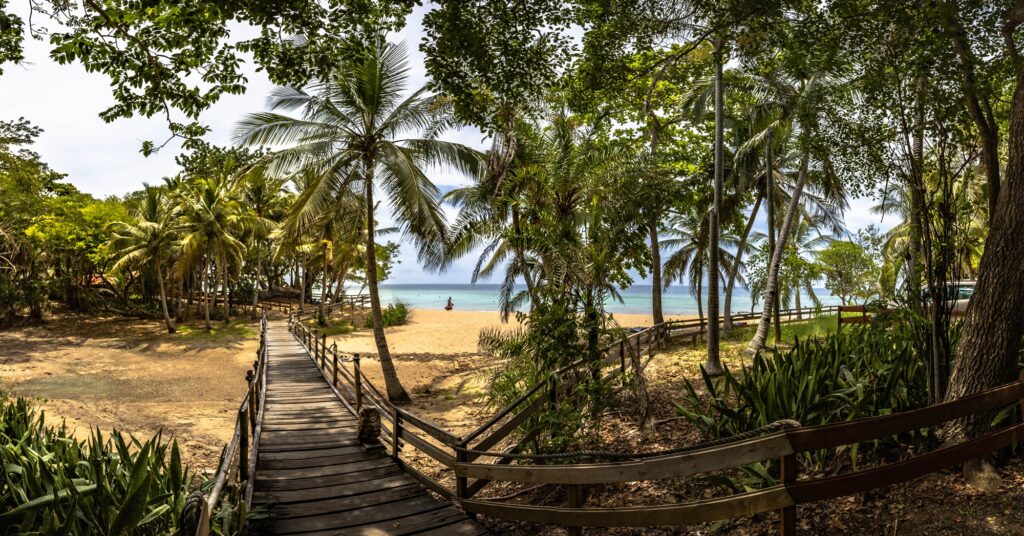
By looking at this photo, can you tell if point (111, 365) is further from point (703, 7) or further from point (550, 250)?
point (703, 7)

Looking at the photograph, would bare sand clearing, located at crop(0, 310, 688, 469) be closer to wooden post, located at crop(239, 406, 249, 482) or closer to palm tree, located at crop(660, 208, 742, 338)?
A: wooden post, located at crop(239, 406, 249, 482)

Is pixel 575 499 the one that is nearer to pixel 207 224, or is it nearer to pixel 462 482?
pixel 462 482

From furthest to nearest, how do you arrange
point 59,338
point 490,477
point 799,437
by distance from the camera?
point 59,338
point 490,477
point 799,437

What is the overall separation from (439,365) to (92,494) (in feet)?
58.4

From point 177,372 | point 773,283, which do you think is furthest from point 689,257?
point 177,372

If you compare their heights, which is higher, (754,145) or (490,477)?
(754,145)

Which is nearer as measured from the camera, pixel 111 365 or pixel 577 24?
pixel 577 24

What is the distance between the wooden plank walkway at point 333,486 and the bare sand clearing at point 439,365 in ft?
12.0

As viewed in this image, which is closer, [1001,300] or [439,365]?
[1001,300]

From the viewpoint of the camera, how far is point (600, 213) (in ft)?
30.0

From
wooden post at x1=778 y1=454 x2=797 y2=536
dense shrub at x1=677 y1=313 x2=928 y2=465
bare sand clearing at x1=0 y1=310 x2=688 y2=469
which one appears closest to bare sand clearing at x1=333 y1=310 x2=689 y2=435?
bare sand clearing at x1=0 y1=310 x2=688 y2=469

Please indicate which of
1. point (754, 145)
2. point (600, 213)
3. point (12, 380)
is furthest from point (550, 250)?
point (12, 380)

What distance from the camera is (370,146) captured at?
14438mm

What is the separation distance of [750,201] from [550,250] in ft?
56.4
